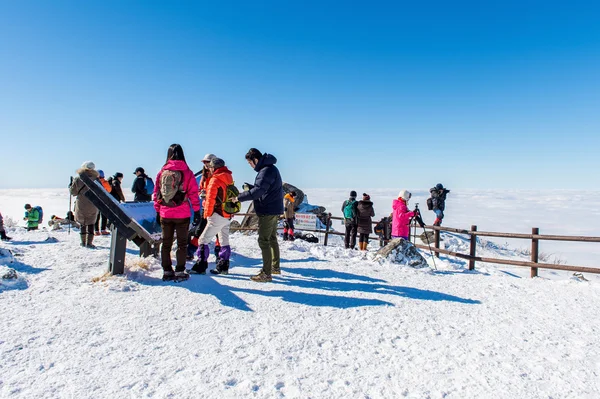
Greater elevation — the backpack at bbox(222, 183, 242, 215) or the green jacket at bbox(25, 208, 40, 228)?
the backpack at bbox(222, 183, 242, 215)

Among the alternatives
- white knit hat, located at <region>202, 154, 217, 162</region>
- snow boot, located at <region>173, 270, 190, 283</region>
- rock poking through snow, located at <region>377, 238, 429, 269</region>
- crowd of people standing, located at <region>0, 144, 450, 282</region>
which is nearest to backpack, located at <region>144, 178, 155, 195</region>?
crowd of people standing, located at <region>0, 144, 450, 282</region>

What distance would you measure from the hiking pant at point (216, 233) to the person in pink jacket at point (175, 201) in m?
0.38

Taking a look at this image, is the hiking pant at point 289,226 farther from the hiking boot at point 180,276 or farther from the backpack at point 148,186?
the hiking boot at point 180,276

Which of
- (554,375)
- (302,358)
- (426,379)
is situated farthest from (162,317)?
(554,375)

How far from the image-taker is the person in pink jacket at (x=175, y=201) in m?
4.23

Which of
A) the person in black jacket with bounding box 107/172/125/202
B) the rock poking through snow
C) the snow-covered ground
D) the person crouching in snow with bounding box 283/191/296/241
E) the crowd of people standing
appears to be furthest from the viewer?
the person crouching in snow with bounding box 283/191/296/241

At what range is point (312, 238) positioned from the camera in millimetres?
13688

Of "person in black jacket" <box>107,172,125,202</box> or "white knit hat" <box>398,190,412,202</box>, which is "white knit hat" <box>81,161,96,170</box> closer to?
"person in black jacket" <box>107,172,125,202</box>

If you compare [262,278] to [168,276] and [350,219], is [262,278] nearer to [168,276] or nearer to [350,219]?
[168,276]

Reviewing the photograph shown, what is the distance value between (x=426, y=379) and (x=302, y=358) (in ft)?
3.04

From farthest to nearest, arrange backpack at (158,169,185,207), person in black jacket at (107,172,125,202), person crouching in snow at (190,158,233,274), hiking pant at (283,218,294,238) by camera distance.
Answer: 1. hiking pant at (283,218,294,238)
2. person in black jacket at (107,172,125,202)
3. person crouching in snow at (190,158,233,274)
4. backpack at (158,169,185,207)

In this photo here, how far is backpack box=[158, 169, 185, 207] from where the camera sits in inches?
165

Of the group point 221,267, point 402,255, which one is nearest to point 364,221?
point 402,255

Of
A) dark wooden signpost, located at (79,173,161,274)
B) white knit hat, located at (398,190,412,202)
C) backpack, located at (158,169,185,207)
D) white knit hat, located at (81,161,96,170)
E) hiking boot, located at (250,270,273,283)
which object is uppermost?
white knit hat, located at (81,161,96,170)
